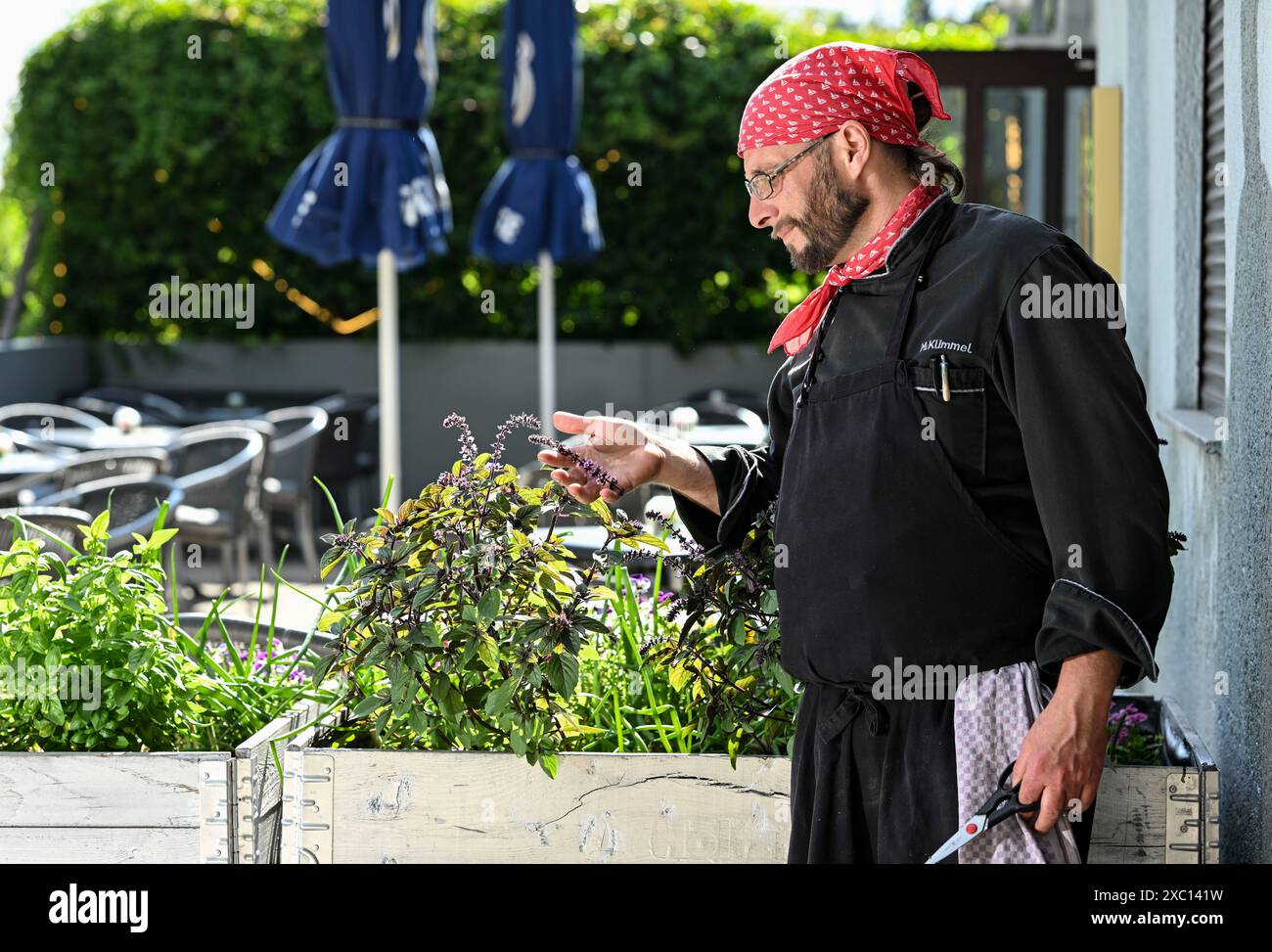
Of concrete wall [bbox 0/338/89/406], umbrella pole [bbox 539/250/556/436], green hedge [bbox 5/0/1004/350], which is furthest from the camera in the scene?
green hedge [bbox 5/0/1004/350]

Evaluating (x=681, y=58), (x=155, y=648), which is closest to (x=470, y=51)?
(x=681, y=58)

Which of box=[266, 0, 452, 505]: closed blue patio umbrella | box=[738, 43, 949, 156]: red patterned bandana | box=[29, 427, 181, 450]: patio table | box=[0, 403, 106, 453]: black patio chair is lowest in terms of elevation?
box=[29, 427, 181, 450]: patio table

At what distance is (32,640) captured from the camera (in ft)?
7.45

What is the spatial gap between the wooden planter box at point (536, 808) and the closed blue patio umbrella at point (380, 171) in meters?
3.55

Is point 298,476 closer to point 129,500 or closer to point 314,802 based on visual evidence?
point 129,500

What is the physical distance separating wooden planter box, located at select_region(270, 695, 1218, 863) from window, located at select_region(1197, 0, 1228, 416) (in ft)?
4.55

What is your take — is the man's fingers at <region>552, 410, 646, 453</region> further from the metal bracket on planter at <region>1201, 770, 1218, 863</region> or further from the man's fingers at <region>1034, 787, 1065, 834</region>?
the metal bracket on planter at <region>1201, 770, 1218, 863</region>

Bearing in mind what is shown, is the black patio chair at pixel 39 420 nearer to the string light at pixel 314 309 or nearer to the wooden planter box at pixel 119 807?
the string light at pixel 314 309

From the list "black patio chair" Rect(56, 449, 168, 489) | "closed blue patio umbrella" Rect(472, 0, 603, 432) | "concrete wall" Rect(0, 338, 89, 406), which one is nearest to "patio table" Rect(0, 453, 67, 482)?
"black patio chair" Rect(56, 449, 168, 489)

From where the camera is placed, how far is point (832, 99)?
1.81m

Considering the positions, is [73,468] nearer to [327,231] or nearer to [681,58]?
[327,231]

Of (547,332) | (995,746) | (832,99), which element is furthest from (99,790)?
(547,332)

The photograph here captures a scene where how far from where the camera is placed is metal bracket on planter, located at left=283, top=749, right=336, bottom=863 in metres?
2.12

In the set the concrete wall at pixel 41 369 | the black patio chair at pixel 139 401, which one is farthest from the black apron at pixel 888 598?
the concrete wall at pixel 41 369
